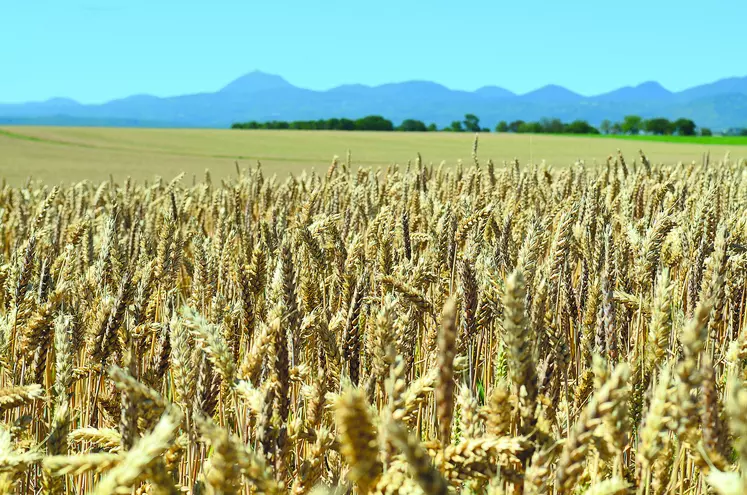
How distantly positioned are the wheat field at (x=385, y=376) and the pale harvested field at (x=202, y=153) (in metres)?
7.36

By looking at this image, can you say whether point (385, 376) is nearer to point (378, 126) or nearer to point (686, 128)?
point (378, 126)

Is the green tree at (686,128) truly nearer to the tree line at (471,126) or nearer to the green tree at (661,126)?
the tree line at (471,126)

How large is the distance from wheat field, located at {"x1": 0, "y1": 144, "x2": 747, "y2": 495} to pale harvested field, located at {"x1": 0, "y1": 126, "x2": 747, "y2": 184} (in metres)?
7.36

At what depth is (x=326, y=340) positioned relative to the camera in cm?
177

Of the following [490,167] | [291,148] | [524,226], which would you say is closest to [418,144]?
[291,148]

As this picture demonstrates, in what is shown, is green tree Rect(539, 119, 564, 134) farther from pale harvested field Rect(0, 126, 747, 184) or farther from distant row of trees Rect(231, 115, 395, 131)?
pale harvested field Rect(0, 126, 747, 184)

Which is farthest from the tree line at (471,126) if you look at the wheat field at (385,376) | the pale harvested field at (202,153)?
the wheat field at (385,376)

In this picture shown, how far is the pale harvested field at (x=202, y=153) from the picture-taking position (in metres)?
14.0

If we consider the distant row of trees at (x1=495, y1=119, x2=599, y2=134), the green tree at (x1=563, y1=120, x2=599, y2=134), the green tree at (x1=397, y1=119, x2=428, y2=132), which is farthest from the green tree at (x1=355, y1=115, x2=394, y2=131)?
the green tree at (x1=563, y1=120, x2=599, y2=134)

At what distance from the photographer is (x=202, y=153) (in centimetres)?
2294

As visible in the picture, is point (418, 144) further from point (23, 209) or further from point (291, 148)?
point (23, 209)

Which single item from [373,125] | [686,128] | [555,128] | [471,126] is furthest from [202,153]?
[686,128]

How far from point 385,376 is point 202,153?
22.5 m

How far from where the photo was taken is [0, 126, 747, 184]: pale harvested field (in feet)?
46.0
